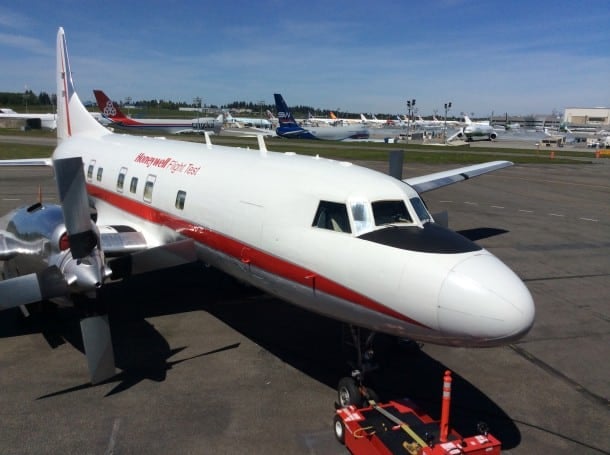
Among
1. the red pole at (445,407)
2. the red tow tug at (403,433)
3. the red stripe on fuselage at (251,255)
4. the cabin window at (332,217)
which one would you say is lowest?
the red tow tug at (403,433)

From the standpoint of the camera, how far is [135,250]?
36.2 ft

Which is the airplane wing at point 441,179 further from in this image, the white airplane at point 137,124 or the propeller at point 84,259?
the white airplane at point 137,124

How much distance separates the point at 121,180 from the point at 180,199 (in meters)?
3.44

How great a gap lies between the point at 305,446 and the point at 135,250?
20.3 ft

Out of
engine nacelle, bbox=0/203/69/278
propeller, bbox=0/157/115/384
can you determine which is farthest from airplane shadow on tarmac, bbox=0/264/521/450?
engine nacelle, bbox=0/203/69/278

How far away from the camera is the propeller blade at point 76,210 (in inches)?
295

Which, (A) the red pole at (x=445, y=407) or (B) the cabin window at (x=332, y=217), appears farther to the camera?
(B) the cabin window at (x=332, y=217)

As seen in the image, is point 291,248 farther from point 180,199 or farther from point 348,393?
point 180,199

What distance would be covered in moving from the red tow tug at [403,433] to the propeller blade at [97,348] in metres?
3.64

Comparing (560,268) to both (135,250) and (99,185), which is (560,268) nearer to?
(135,250)

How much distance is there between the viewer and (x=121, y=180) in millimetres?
13078

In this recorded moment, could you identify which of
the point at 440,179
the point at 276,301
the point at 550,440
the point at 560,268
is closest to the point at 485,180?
the point at 440,179

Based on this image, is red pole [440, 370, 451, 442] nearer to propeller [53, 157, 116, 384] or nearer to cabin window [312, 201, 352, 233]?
cabin window [312, 201, 352, 233]

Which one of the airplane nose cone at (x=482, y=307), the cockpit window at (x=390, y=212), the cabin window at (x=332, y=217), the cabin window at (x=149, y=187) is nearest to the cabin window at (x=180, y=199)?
the cabin window at (x=149, y=187)
